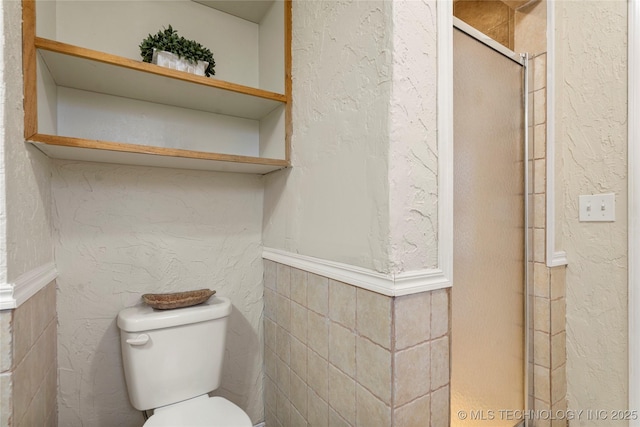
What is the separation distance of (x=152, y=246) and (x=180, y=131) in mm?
490

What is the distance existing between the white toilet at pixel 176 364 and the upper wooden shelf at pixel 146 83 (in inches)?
31.6

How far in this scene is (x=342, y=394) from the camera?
94 centimetres

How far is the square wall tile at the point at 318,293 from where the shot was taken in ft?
3.36

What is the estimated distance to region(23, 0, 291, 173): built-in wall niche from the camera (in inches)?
36.6

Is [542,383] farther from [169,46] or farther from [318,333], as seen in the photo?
[169,46]

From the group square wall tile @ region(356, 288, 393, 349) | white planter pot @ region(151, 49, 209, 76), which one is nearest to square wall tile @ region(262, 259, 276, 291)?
square wall tile @ region(356, 288, 393, 349)

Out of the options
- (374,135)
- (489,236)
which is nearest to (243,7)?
(374,135)

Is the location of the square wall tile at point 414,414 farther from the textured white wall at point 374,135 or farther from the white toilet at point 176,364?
the white toilet at point 176,364

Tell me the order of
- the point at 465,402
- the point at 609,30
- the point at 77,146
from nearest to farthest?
the point at 77,146 < the point at 465,402 < the point at 609,30

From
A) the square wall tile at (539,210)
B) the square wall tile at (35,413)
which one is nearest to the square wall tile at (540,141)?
Answer: the square wall tile at (539,210)

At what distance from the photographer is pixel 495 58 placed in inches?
46.6

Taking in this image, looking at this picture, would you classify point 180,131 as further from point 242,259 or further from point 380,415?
point 380,415

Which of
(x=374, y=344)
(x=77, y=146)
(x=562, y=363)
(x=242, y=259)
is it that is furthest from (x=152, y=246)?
(x=562, y=363)

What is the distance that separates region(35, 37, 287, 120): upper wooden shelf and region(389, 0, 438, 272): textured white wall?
1.85 feet
